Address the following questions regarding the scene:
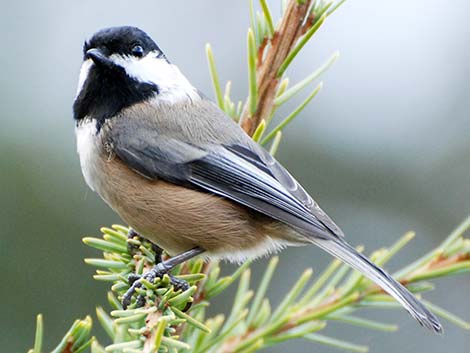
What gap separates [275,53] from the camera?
1444 mm

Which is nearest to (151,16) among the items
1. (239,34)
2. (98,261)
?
(239,34)

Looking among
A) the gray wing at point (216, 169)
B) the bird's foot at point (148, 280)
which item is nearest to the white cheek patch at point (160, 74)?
the gray wing at point (216, 169)

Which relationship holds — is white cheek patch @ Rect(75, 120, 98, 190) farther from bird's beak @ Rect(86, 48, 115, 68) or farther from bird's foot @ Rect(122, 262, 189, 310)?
bird's foot @ Rect(122, 262, 189, 310)

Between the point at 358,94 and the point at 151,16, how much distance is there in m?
1.22

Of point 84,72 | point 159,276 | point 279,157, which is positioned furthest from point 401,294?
point 279,157

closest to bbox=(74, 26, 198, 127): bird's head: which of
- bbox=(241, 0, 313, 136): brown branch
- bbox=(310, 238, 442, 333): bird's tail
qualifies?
bbox=(241, 0, 313, 136): brown branch

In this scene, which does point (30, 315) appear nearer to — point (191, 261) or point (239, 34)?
point (191, 261)

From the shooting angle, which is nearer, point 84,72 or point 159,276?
point 159,276

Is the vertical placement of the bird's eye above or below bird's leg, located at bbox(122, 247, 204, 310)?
above

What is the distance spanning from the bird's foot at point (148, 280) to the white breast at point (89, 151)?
0.42 m

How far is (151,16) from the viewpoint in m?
3.78

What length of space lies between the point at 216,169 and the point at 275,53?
18.4 inches

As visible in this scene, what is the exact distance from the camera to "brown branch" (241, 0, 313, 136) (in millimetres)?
1402

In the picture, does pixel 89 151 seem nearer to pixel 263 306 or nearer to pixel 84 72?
pixel 84 72
